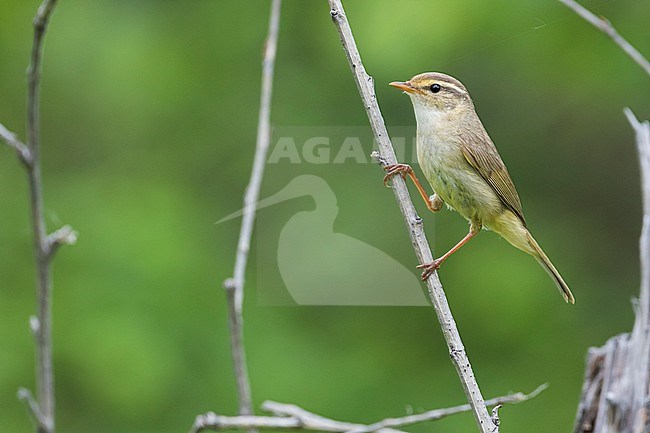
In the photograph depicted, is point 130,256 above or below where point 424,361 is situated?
above

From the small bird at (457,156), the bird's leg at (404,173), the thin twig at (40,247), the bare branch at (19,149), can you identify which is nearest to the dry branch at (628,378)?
the bird's leg at (404,173)

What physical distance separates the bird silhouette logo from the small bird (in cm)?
197

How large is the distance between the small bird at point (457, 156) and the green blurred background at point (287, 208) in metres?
1.64

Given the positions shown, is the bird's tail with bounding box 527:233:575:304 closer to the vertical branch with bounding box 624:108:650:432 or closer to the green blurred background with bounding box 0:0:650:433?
the vertical branch with bounding box 624:108:650:432

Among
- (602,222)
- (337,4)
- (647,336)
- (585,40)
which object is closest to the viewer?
(647,336)

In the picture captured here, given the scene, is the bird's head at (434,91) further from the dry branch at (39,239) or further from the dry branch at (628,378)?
the dry branch at (39,239)

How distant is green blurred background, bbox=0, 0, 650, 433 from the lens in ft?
18.4

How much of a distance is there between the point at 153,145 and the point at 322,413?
2.34 meters

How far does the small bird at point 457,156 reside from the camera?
3.72 meters

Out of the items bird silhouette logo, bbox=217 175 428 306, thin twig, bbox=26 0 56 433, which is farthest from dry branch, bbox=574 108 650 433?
bird silhouette logo, bbox=217 175 428 306

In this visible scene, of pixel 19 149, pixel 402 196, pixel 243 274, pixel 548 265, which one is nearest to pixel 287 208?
pixel 548 265

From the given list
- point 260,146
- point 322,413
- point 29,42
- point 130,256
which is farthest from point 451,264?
point 260,146

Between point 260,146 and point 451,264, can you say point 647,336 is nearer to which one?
point 260,146

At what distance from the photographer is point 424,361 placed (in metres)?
6.16
